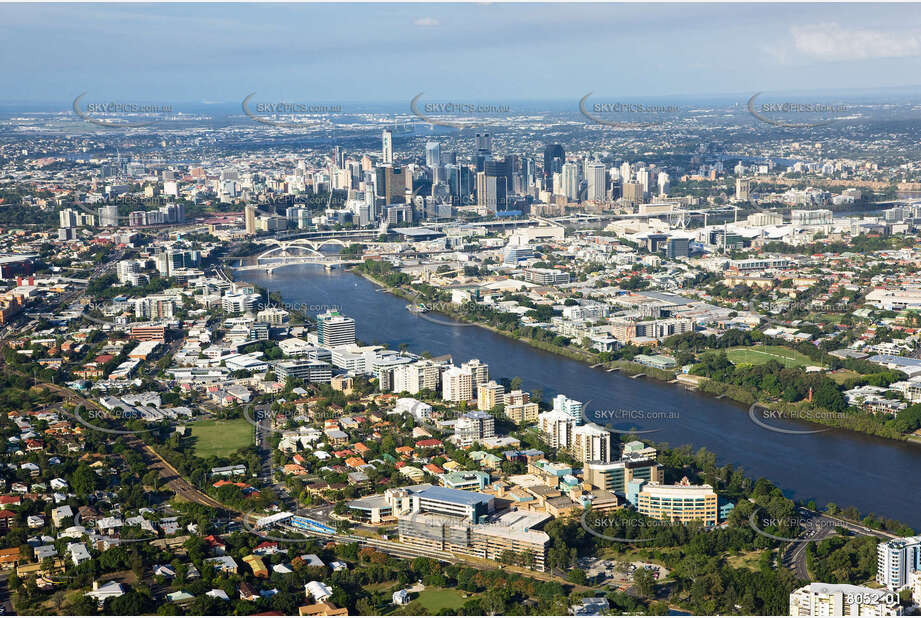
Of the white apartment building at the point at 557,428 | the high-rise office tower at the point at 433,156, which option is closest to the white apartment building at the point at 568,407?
the white apartment building at the point at 557,428

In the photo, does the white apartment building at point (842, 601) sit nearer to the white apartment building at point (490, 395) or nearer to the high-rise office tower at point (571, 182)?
the white apartment building at point (490, 395)

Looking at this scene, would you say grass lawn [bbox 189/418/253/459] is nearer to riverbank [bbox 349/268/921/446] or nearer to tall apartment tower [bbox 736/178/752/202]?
riverbank [bbox 349/268/921/446]

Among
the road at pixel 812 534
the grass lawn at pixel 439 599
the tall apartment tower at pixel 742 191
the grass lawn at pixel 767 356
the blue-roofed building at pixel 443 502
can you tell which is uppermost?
the tall apartment tower at pixel 742 191

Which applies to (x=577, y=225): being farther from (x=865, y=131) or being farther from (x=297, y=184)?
(x=865, y=131)

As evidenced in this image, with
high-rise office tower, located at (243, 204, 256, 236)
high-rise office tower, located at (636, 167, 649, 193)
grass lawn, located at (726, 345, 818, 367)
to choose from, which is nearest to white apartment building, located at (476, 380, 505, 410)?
grass lawn, located at (726, 345, 818, 367)

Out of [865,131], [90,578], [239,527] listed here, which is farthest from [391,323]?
[865,131]

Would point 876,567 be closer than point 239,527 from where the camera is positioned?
Yes
